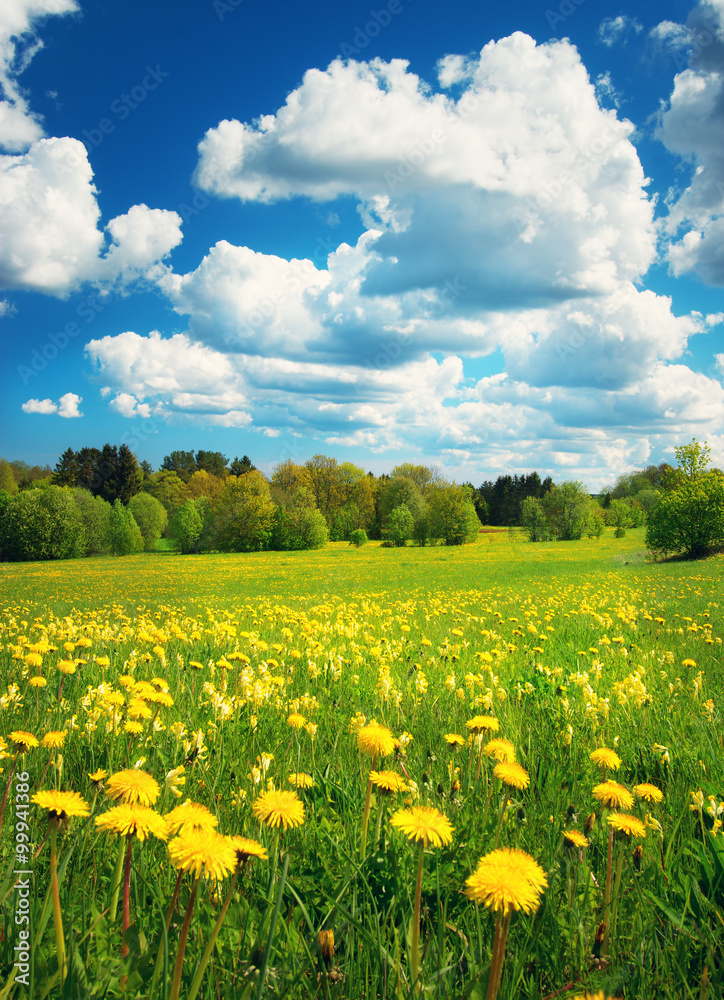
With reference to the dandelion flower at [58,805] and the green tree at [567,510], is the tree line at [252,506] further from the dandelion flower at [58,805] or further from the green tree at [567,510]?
the dandelion flower at [58,805]

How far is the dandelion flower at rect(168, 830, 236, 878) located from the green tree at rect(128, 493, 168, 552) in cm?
6748

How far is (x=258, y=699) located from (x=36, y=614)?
254 inches

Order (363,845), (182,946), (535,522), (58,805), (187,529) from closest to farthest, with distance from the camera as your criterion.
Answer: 1. (182,946)
2. (58,805)
3. (363,845)
4. (187,529)
5. (535,522)

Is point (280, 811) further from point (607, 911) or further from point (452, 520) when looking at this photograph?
point (452, 520)

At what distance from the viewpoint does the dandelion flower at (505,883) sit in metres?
1.04

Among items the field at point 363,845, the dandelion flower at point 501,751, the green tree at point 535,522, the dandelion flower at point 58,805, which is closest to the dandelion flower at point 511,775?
the field at point 363,845

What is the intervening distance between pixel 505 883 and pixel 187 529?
6396 cm

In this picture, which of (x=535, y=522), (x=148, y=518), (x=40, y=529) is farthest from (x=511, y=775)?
(x=535, y=522)

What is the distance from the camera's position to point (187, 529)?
201 ft

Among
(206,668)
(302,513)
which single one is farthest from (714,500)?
(302,513)

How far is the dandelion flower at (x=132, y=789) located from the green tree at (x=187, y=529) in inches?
2491

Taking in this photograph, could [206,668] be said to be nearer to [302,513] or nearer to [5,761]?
[5,761]

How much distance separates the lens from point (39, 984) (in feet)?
4.03

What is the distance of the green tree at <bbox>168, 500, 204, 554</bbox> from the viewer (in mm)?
61531
